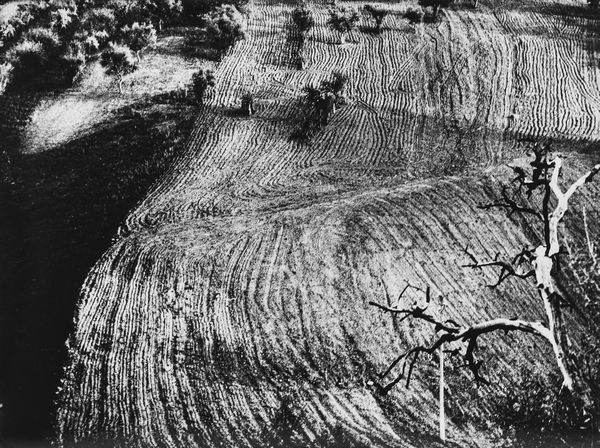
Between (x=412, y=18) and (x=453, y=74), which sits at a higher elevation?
(x=412, y=18)

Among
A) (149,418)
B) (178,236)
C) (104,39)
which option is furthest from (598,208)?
(104,39)

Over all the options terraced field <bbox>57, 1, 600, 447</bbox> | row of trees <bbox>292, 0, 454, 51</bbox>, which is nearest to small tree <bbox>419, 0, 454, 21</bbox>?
row of trees <bbox>292, 0, 454, 51</bbox>

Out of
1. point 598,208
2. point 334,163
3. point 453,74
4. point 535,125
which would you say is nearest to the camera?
point 598,208

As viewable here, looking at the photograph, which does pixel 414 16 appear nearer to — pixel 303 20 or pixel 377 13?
pixel 377 13

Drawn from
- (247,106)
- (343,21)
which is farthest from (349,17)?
(247,106)

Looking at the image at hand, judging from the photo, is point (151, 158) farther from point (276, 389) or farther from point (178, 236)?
point (276, 389)

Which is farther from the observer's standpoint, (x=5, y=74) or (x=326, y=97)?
(x=5, y=74)
